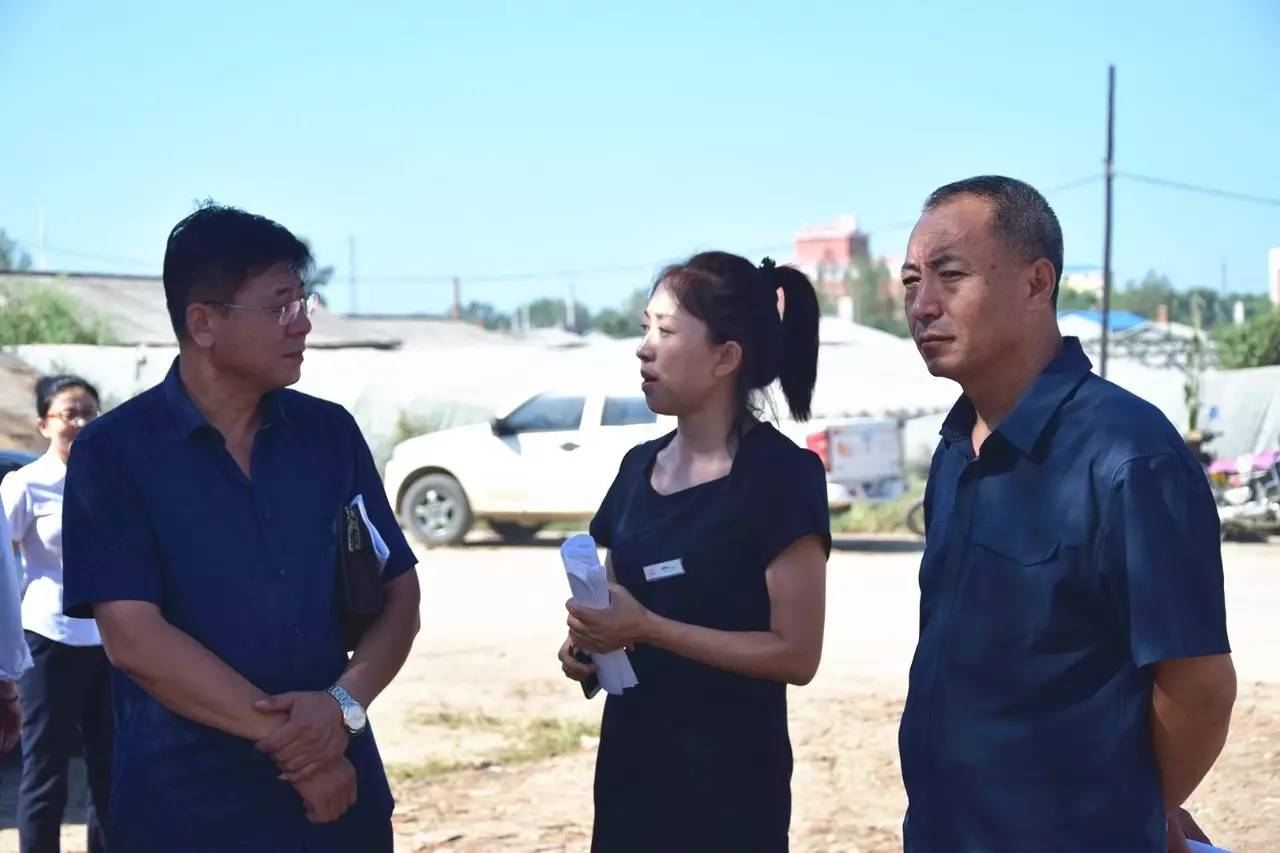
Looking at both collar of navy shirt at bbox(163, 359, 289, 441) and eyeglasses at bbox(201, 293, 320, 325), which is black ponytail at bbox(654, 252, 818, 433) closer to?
eyeglasses at bbox(201, 293, 320, 325)

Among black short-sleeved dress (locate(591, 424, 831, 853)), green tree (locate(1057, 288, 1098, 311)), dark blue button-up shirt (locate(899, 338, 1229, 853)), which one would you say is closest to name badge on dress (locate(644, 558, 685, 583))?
black short-sleeved dress (locate(591, 424, 831, 853))

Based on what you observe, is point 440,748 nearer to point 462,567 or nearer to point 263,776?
point 263,776

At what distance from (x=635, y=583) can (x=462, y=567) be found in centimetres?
1258

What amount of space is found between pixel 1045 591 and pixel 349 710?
1469mm

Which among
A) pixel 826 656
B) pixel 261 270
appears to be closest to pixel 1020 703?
pixel 261 270

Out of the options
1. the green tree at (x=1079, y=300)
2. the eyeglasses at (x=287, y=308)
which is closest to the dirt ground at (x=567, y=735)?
the eyeglasses at (x=287, y=308)

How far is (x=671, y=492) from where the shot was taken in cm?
363

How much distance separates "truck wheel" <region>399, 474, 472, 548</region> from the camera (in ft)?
57.5

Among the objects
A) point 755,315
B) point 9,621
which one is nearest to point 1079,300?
point 9,621

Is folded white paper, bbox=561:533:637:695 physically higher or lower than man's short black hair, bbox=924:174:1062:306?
lower

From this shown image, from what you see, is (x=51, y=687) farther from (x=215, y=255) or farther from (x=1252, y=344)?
(x=1252, y=344)

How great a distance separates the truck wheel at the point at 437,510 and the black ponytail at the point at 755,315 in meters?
13.9

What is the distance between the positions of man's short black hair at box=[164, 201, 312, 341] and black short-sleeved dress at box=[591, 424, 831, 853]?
1.08 meters

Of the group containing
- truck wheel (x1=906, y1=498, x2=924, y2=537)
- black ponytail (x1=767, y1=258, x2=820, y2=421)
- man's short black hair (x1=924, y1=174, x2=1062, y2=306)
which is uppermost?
man's short black hair (x1=924, y1=174, x2=1062, y2=306)
